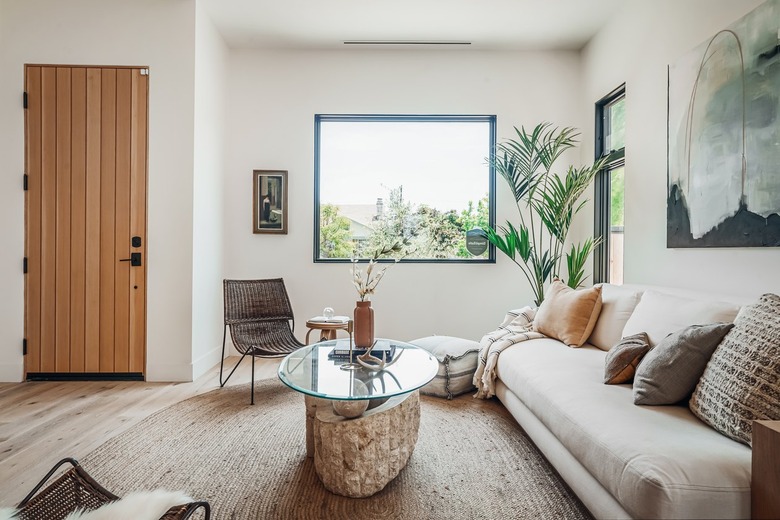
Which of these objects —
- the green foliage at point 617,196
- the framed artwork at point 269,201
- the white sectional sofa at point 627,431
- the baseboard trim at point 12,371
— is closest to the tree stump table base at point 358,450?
the white sectional sofa at point 627,431

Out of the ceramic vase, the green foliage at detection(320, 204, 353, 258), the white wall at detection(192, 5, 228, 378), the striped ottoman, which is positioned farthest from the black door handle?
the striped ottoman

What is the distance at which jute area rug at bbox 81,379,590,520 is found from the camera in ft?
5.62

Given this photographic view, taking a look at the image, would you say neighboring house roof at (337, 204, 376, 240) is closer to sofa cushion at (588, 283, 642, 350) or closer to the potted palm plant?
the potted palm plant

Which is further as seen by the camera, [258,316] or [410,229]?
[410,229]

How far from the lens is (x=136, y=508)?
46.9 inches

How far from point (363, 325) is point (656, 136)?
2.41 m

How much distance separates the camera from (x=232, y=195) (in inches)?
164

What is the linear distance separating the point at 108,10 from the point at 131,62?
44 centimetres

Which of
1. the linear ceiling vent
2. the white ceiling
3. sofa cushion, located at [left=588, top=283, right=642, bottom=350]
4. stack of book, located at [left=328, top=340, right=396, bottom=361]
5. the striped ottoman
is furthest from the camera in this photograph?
the linear ceiling vent

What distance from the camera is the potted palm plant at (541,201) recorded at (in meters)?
3.46

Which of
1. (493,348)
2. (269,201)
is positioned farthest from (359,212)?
(493,348)

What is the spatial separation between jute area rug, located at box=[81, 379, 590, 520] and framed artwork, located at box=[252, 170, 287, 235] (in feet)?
6.24

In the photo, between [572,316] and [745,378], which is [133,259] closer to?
[572,316]

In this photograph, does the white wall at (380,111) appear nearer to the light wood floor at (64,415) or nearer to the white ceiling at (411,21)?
the white ceiling at (411,21)
